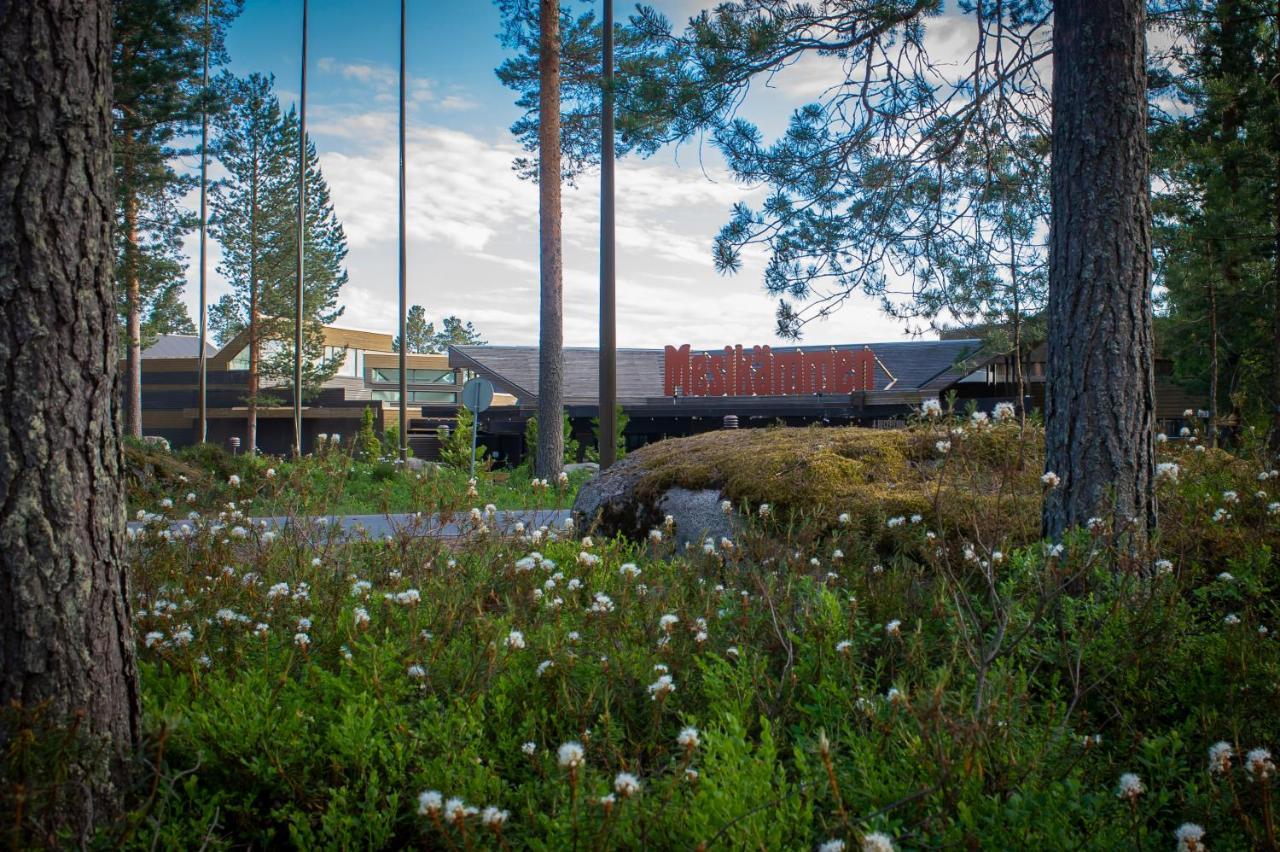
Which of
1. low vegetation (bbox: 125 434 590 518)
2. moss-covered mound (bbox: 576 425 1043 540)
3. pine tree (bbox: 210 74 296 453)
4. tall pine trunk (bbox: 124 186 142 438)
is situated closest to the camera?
moss-covered mound (bbox: 576 425 1043 540)

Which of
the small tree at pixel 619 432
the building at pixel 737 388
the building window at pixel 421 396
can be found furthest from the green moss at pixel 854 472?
the building window at pixel 421 396

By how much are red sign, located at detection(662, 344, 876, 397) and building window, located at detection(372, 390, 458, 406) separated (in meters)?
16.5

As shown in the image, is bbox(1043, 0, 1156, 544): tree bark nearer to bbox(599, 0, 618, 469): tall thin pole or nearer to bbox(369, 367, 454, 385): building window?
bbox(599, 0, 618, 469): tall thin pole

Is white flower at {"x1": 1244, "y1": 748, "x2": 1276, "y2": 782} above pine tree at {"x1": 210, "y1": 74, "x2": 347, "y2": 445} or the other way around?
the other way around

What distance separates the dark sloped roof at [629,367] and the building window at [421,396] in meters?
9.15

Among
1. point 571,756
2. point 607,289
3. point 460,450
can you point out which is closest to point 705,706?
point 571,756

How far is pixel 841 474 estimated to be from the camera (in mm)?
6344

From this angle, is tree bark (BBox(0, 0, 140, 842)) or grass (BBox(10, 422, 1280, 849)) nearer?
grass (BBox(10, 422, 1280, 849))

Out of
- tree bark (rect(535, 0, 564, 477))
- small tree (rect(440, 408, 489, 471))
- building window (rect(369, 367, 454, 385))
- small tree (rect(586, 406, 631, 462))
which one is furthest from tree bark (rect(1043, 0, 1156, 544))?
building window (rect(369, 367, 454, 385))

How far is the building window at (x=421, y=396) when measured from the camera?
132 ft

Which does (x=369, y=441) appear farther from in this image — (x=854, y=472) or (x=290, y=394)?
(x=290, y=394)

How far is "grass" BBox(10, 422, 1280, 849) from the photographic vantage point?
2121mm

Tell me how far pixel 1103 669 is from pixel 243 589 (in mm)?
3713

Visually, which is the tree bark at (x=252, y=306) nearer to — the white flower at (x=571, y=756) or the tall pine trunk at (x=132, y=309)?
the tall pine trunk at (x=132, y=309)
